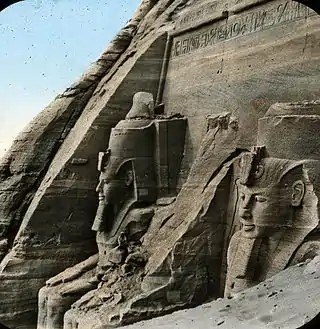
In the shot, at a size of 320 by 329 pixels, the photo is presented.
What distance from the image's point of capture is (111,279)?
18.2 ft

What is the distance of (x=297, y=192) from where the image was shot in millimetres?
3896

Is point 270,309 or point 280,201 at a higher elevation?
point 280,201

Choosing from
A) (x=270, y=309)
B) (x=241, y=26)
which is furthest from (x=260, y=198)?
(x=241, y=26)

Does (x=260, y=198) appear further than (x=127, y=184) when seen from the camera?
No

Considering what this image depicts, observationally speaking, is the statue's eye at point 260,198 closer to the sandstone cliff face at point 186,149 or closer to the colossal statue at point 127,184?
the sandstone cliff face at point 186,149

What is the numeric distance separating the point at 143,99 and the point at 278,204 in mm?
2648

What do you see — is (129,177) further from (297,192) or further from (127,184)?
(297,192)

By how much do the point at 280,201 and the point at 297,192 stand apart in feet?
0.39

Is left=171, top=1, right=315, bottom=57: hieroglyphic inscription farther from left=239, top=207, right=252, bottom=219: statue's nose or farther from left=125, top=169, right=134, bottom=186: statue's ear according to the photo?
left=239, top=207, right=252, bottom=219: statue's nose

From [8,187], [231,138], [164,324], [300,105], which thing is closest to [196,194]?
[231,138]

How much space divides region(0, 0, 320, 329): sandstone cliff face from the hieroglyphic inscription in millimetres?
20

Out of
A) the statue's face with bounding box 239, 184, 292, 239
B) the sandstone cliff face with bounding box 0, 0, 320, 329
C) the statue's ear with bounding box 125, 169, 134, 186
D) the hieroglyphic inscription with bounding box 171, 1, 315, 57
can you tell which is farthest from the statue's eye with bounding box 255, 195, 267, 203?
the statue's ear with bounding box 125, 169, 134, 186

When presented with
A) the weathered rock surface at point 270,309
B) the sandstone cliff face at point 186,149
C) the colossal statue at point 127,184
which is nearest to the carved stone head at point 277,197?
the weathered rock surface at point 270,309

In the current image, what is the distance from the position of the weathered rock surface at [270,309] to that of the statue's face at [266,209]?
1.98ft
